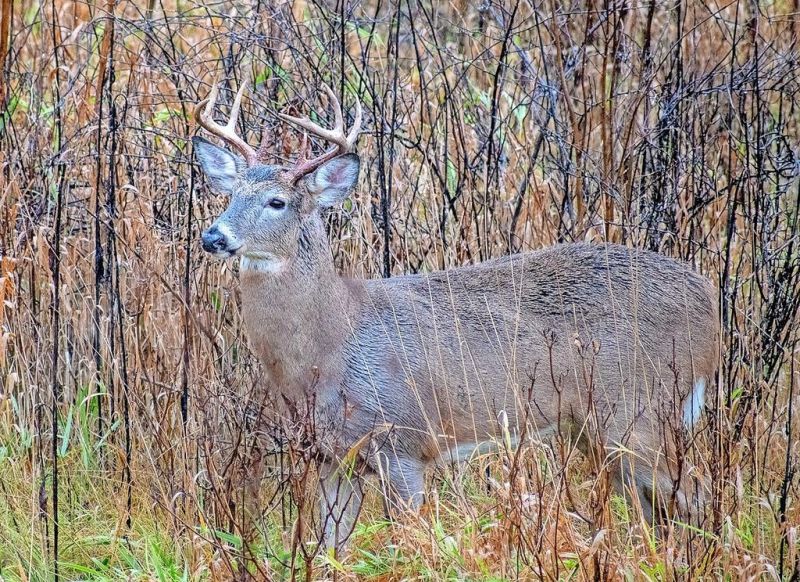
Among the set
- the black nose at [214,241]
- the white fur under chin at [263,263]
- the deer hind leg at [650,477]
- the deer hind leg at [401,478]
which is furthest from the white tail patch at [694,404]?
the black nose at [214,241]

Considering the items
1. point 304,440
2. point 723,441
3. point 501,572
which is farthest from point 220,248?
point 723,441

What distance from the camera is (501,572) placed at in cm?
394

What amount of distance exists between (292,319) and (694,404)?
5.60 ft

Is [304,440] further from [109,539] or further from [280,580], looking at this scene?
[109,539]

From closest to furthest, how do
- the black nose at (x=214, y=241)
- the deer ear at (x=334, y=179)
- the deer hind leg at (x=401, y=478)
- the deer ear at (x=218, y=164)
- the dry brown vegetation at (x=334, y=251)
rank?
the dry brown vegetation at (x=334, y=251) → the black nose at (x=214, y=241) → the deer hind leg at (x=401, y=478) → the deer ear at (x=334, y=179) → the deer ear at (x=218, y=164)

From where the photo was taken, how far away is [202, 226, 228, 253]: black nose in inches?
183

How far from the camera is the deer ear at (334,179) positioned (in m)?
5.01

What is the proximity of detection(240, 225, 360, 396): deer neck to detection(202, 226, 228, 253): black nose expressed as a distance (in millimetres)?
242

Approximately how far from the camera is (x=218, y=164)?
5.30m

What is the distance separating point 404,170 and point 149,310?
5.11ft

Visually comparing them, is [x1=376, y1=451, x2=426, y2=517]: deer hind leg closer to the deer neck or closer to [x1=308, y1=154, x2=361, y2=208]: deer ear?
the deer neck

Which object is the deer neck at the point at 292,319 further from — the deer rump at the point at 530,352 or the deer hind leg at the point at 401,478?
the deer hind leg at the point at 401,478

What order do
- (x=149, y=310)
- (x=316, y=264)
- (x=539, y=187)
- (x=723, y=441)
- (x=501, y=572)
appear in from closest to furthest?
(x=501, y=572) < (x=723, y=441) < (x=316, y=264) < (x=149, y=310) < (x=539, y=187)

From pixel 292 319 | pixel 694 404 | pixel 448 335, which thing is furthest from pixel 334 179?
pixel 694 404
